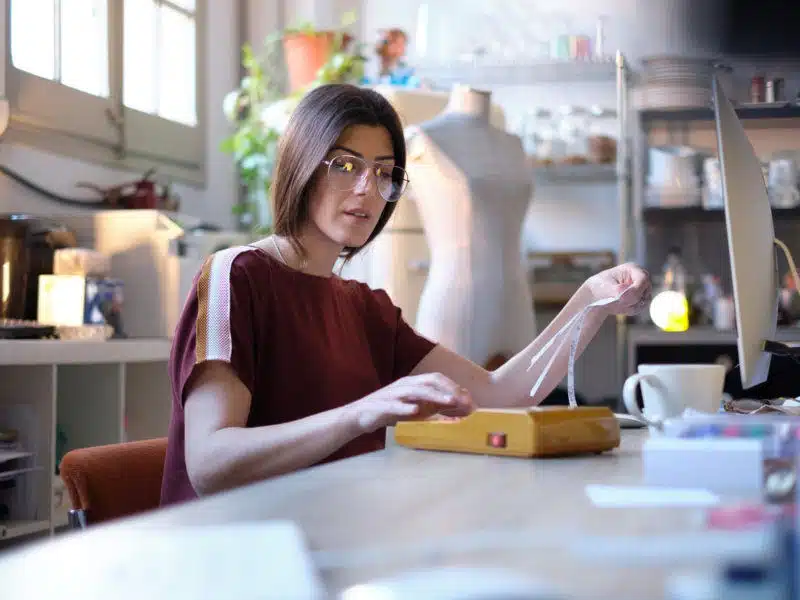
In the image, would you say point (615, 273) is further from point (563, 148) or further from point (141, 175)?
point (563, 148)

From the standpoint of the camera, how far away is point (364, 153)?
1593 mm

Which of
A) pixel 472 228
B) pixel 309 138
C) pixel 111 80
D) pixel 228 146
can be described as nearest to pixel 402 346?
pixel 309 138

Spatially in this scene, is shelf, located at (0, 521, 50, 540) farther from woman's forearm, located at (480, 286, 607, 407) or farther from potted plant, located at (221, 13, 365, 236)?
potted plant, located at (221, 13, 365, 236)

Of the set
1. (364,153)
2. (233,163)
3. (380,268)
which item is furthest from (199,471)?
(233,163)

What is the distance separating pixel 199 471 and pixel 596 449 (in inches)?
17.6

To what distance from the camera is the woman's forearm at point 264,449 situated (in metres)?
1.22

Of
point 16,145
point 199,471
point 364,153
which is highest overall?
point 16,145

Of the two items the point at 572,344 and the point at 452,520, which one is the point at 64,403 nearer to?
the point at 572,344

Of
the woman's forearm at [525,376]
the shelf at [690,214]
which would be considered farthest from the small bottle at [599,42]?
the woman's forearm at [525,376]

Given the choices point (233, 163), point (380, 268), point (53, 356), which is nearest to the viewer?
point (53, 356)

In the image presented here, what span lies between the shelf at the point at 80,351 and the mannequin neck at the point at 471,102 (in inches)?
40.5

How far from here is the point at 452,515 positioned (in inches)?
27.9

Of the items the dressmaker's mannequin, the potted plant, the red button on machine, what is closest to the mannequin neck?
the dressmaker's mannequin

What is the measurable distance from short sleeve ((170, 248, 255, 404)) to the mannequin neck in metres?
1.75
